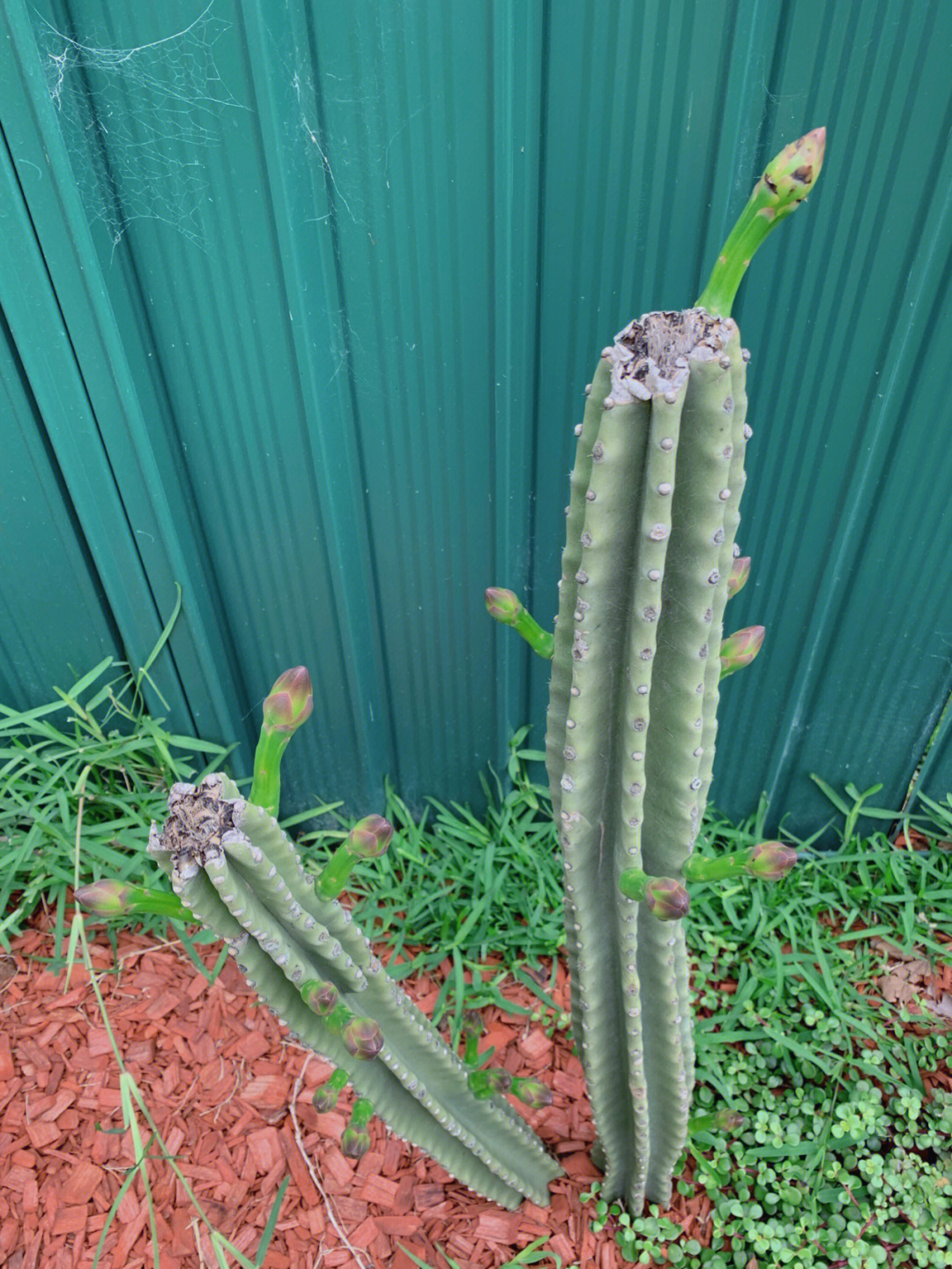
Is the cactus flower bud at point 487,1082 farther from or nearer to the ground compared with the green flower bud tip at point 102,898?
nearer to the ground

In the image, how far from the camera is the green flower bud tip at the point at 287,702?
2.60 ft

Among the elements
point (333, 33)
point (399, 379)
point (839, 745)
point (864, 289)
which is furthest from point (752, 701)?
point (333, 33)

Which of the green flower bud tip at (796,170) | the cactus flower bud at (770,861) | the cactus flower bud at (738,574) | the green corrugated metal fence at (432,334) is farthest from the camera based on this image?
the green corrugated metal fence at (432,334)

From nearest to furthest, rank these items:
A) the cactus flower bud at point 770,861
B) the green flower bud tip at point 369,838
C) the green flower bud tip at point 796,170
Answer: the green flower bud tip at point 796,170 → the cactus flower bud at point 770,861 → the green flower bud tip at point 369,838

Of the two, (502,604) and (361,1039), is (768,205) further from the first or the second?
(361,1039)

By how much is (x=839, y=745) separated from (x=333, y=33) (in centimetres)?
150

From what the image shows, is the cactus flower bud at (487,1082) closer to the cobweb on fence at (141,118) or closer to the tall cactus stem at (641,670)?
the tall cactus stem at (641,670)

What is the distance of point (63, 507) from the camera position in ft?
5.36

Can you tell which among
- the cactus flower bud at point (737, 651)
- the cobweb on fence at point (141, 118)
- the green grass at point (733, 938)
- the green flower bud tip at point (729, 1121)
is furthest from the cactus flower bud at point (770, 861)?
the cobweb on fence at point (141, 118)

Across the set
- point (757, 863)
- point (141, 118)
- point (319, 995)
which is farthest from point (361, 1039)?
point (141, 118)

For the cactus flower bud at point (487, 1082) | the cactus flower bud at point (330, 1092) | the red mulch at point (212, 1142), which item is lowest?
the red mulch at point (212, 1142)

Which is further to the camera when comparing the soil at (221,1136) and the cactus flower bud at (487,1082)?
the soil at (221,1136)

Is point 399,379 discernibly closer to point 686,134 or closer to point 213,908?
point 686,134

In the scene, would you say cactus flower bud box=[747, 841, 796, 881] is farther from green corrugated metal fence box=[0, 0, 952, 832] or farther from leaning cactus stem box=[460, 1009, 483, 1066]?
green corrugated metal fence box=[0, 0, 952, 832]
